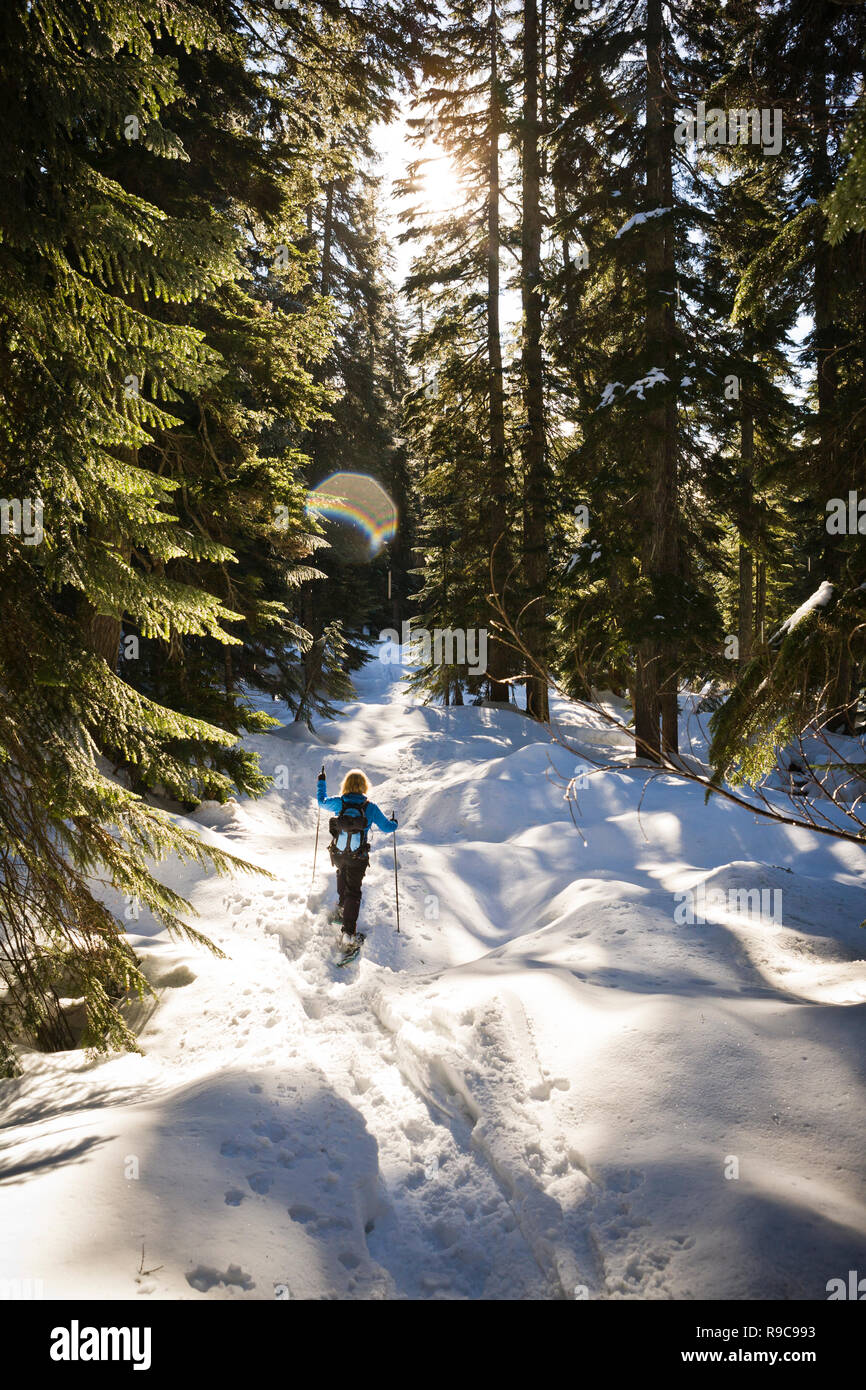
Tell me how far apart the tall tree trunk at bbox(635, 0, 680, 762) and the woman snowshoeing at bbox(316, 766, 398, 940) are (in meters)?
5.96

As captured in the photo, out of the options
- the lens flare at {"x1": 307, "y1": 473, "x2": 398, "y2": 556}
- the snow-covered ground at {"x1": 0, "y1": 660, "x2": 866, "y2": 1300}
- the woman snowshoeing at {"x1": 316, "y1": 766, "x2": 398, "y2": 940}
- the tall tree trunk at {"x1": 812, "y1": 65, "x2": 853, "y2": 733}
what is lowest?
the snow-covered ground at {"x1": 0, "y1": 660, "x2": 866, "y2": 1300}

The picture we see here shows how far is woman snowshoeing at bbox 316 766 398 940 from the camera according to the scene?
273 inches

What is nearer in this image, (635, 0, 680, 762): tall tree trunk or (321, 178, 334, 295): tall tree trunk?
(635, 0, 680, 762): tall tree trunk

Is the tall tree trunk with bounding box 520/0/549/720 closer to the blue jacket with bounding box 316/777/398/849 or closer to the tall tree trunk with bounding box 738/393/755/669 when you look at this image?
the tall tree trunk with bounding box 738/393/755/669

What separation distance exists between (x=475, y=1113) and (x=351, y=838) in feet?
11.7

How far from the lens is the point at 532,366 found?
1634 centimetres

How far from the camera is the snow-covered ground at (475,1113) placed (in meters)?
2.60

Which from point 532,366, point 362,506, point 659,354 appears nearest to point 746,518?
point 659,354

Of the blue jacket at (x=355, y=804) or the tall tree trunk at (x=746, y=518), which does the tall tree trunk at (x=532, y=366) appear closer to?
the tall tree trunk at (x=746, y=518)

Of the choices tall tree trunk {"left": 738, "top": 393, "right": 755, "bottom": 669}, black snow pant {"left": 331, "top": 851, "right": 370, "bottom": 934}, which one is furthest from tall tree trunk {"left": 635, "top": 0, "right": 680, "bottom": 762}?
black snow pant {"left": 331, "top": 851, "right": 370, "bottom": 934}

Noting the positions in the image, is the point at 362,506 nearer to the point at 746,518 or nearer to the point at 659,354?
the point at 659,354

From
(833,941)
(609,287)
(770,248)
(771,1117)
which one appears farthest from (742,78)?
(771,1117)

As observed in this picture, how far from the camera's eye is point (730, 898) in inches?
258

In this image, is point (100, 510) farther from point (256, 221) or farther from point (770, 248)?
point (256, 221)
